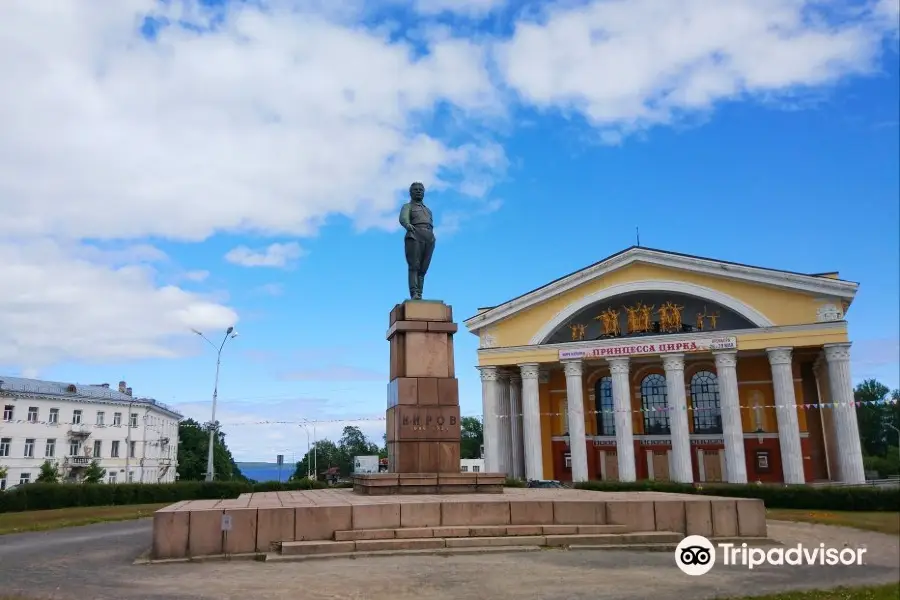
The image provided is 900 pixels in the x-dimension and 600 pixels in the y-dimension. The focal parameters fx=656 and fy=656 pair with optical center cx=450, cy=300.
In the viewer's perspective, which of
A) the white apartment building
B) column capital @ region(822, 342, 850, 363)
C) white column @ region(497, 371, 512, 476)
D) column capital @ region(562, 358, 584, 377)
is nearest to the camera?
column capital @ region(822, 342, 850, 363)

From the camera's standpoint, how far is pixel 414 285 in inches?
642

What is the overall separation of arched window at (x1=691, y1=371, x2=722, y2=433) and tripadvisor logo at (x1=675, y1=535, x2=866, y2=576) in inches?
1146

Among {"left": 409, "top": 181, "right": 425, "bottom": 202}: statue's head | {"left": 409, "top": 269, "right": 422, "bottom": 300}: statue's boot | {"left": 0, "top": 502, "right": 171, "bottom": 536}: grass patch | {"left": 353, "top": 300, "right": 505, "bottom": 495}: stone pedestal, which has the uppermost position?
{"left": 409, "top": 181, "right": 425, "bottom": 202}: statue's head

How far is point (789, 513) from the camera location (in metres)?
19.6

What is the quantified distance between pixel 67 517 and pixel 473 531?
53.2 ft

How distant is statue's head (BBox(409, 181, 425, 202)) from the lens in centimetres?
1662

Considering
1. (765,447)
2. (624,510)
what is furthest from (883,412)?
(624,510)

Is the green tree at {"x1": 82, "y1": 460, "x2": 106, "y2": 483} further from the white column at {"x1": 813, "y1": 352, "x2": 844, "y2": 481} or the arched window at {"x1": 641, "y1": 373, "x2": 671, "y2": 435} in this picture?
the white column at {"x1": 813, "y1": 352, "x2": 844, "y2": 481}

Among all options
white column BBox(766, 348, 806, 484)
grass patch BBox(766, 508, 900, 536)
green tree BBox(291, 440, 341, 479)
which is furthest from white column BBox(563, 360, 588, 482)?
green tree BBox(291, 440, 341, 479)

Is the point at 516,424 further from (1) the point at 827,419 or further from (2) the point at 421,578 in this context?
(2) the point at 421,578

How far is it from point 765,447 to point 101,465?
5107 cm

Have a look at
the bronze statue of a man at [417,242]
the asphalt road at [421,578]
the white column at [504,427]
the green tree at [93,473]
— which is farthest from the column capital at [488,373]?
the green tree at [93,473]

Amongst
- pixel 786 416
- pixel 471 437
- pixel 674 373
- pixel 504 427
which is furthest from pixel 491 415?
pixel 471 437

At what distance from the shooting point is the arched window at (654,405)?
3972 cm
